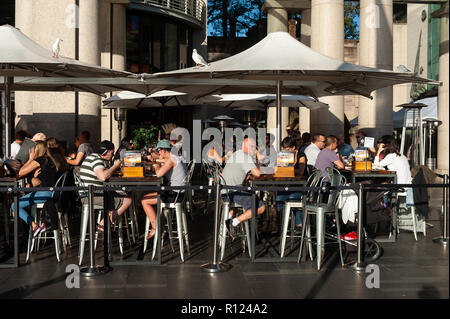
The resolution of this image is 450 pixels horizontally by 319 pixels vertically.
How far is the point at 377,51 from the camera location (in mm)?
15820

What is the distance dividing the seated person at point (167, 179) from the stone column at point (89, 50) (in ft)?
14.0

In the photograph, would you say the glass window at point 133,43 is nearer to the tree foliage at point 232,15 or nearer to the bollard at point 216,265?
the bollard at point 216,265

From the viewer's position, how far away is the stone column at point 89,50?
37.7 ft

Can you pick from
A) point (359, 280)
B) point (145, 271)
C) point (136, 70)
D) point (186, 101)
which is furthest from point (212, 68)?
point (136, 70)

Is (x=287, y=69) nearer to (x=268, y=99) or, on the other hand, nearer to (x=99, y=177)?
(x=99, y=177)

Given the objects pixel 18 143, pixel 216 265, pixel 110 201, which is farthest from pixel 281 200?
pixel 18 143

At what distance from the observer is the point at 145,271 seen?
635 centimetres

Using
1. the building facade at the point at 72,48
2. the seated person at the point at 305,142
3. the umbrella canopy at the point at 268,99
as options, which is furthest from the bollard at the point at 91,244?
the umbrella canopy at the point at 268,99

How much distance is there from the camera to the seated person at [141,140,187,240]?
24.3ft

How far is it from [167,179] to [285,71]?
99.5 inches

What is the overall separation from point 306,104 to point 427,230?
5.87 meters

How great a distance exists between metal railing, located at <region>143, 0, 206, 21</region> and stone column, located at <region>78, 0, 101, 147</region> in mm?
12088

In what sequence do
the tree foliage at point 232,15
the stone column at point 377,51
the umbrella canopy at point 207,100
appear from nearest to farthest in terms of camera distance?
1. the umbrella canopy at point 207,100
2. the stone column at point 377,51
3. the tree foliage at point 232,15

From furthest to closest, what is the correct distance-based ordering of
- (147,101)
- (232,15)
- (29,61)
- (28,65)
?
(232,15)
(147,101)
(28,65)
(29,61)
